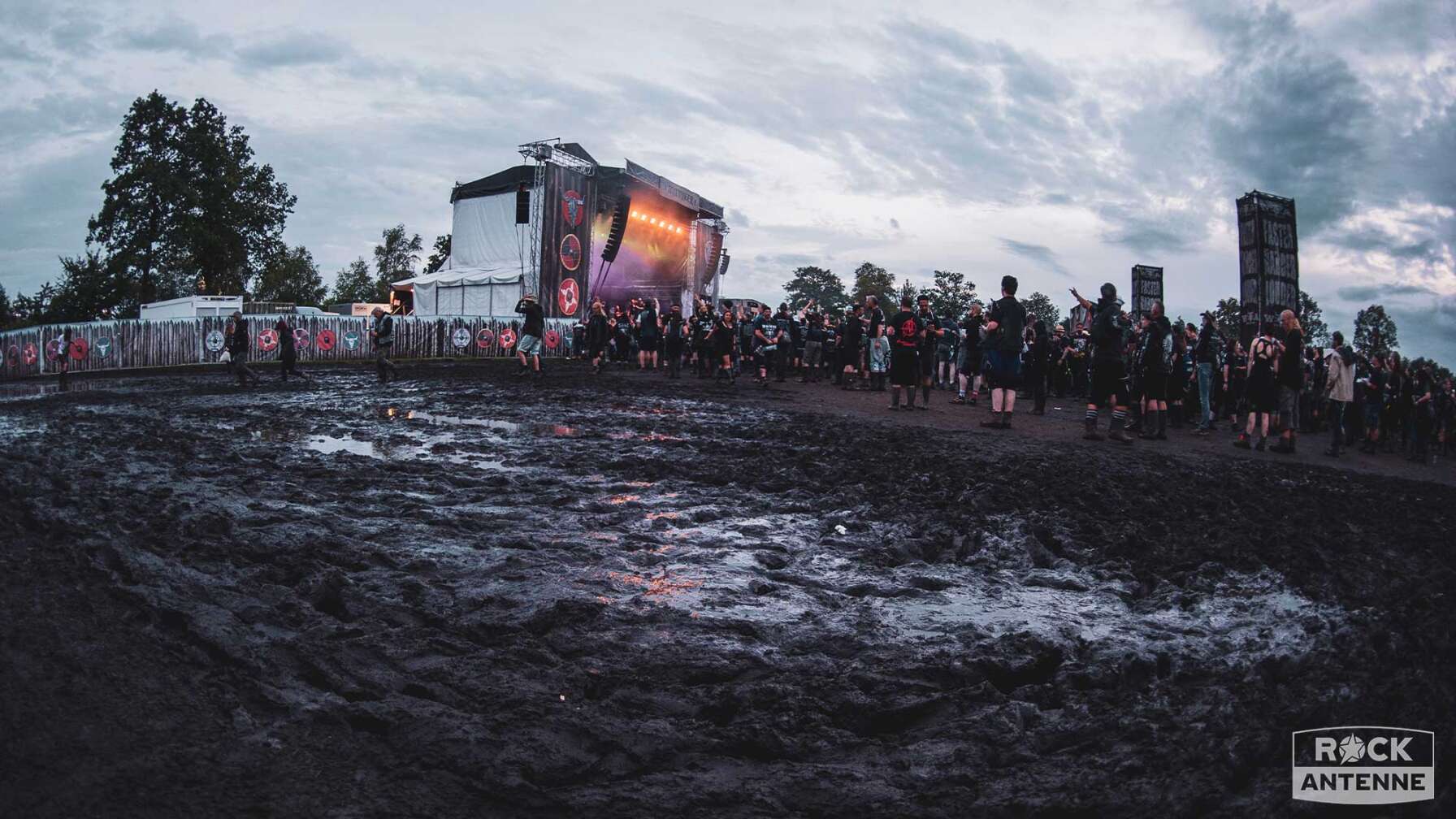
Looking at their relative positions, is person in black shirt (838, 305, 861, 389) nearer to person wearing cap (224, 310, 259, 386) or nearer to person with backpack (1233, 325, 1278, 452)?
person with backpack (1233, 325, 1278, 452)

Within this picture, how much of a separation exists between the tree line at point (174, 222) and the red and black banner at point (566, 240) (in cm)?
2814

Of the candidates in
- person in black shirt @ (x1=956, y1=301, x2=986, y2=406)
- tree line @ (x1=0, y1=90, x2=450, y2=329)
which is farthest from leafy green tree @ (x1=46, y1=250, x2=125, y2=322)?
person in black shirt @ (x1=956, y1=301, x2=986, y2=406)

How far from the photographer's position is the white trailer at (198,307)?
1393 inches

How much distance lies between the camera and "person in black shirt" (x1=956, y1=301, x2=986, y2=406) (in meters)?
15.9

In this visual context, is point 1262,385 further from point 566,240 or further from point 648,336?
point 566,240

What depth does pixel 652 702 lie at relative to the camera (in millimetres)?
3033

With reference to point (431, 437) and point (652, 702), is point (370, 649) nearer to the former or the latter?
point (652, 702)

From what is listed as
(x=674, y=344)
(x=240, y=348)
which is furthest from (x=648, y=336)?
(x=240, y=348)

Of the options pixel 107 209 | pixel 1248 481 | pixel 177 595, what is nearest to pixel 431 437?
pixel 177 595

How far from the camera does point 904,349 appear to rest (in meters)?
13.9

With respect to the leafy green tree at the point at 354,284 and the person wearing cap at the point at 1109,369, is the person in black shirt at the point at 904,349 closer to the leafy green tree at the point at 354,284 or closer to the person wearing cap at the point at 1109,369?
the person wearing cap at the point at 1109,369

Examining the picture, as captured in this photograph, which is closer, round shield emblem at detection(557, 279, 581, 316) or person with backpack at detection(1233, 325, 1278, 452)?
person with backpack at detection(1233, 325, 1278, 452)

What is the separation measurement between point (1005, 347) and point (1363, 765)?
9509 millimetres

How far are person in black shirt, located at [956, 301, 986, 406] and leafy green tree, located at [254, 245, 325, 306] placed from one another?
171 feet
